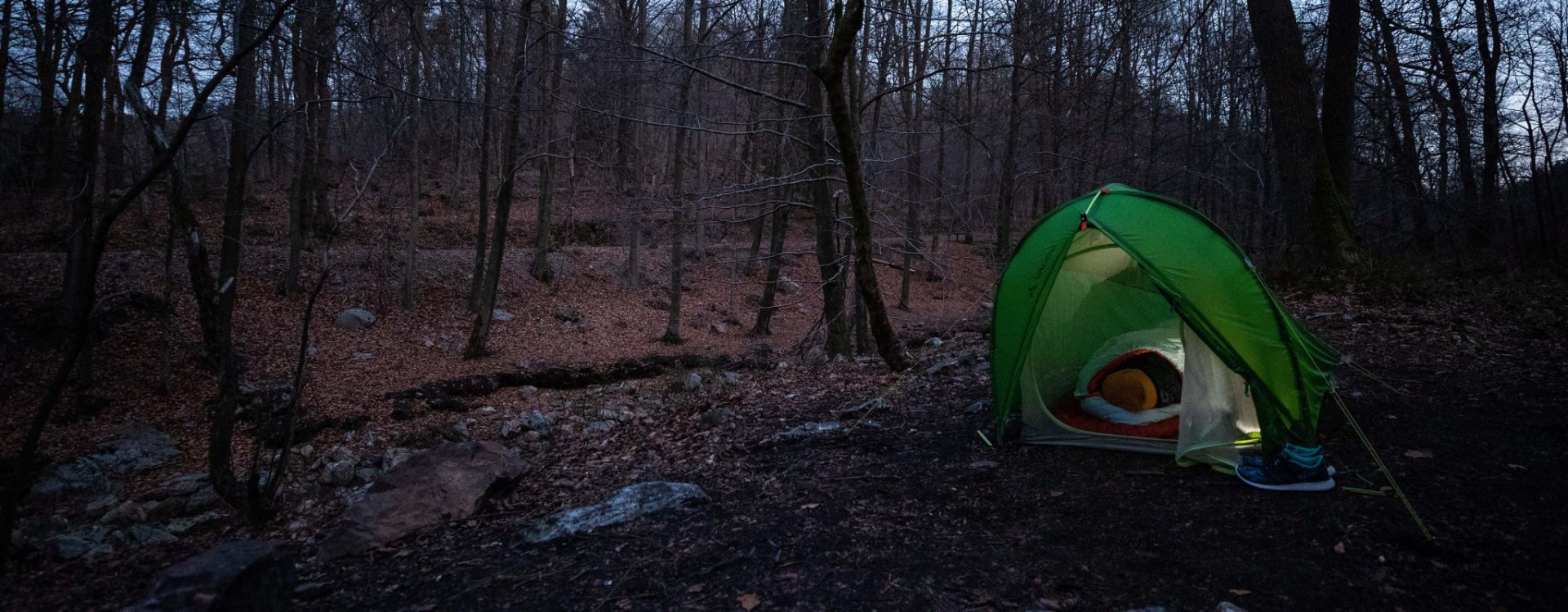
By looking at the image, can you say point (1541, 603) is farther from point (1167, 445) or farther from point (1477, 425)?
point (1477, 425)

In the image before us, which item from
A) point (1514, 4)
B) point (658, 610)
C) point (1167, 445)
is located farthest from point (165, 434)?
point (1514, 4)

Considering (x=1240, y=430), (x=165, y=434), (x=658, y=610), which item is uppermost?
(x=1240, y=430)

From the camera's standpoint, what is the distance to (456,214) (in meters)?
22.5

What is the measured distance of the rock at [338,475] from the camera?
762 cm

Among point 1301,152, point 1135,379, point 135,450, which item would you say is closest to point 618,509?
point 1135,379

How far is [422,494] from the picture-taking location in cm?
526

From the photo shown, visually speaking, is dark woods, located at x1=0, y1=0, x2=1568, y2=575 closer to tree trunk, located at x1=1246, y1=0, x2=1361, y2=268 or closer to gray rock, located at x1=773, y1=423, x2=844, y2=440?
tree trunk, located at x1=1246, y1=0, x2=1361, y2=268

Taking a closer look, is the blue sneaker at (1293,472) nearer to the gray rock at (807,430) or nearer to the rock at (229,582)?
the gray rock at (807,430)

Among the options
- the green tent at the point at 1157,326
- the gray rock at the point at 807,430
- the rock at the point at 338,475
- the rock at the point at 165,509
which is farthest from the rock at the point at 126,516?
the green tent at the point at 1157,326

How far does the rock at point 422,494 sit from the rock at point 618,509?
0.77 meters

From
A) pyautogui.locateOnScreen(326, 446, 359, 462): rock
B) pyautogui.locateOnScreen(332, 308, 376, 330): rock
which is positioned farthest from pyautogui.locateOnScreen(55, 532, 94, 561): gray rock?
pyautogui.locateOnScreen(332, 308, 376, 330): rock

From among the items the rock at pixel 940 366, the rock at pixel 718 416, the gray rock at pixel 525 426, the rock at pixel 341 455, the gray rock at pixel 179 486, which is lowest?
the gray rock at pixel 179 486

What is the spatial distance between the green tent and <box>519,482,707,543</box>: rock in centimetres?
219

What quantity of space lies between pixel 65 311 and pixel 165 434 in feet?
11.6
